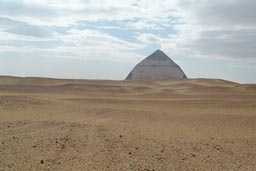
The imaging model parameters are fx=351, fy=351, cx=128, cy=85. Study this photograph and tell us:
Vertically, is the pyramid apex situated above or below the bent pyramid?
above

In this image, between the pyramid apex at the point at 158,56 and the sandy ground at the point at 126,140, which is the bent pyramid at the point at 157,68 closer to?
the pyramid apex at the point at 158,56

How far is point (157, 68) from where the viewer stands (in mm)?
71375

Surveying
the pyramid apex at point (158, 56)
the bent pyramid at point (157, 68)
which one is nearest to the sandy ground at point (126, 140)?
the bent pyramid at point (157, 68)

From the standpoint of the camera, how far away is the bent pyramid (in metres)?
71.2

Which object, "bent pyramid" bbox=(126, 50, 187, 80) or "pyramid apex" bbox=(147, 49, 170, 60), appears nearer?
"bent pyramid" bbox=(126, 50, 187, 80)

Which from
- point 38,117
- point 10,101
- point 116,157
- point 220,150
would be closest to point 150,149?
point 116,157

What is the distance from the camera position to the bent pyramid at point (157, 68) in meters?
71.2

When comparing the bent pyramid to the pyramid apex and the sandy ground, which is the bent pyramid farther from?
the sandy ground

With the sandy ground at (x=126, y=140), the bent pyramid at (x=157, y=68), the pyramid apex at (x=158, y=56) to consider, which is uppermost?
the pyramid apex at (x=158, y=56)

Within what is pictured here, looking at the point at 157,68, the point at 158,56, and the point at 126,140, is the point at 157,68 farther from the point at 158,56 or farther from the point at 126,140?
the point at 126,140

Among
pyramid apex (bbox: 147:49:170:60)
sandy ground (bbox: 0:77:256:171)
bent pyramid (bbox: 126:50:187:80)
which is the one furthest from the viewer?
pyramid apex (bbox: 147:49:170:60)

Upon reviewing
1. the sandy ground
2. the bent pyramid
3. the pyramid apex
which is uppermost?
the pyramid apex

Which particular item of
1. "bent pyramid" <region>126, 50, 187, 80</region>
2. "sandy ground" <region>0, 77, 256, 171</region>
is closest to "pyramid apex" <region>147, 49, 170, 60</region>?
"bent pyramid" <region>126, 50, 187, 80</region>

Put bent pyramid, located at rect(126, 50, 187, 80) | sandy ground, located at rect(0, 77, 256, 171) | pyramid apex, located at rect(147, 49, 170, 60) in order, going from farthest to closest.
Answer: pyramid apex, located at rect(147, 49, 170, 60) → bent pyramid, located at rect(126, 50, 187, 80) → sandy ground, located at rect(0, 77, 256, 171)
